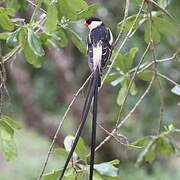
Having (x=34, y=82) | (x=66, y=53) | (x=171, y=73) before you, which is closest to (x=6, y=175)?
(x=34, y=82)

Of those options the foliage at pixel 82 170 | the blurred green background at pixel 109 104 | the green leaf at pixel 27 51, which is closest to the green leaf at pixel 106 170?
the foliage at pixel 82 170

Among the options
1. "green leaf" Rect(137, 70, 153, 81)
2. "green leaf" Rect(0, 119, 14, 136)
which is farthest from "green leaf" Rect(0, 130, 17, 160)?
"green leaf" Rect(137, 70, 153, 81)

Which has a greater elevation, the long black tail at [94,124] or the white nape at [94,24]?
the white nape at [94,24]

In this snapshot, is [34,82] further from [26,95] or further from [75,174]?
[75,174]

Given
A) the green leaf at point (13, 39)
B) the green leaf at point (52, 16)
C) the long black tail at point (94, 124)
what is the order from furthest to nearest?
the green leaf at point (13, 39), the green leaf at point (52, 16), the long black tail at point (94, 124)

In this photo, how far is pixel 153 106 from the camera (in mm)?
4617

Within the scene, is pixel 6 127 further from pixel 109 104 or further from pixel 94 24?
pixel 109 104

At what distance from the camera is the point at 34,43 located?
1.40 meters

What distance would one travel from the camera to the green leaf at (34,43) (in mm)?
1382

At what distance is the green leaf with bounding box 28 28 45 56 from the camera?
1.38 metres

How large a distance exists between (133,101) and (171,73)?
0.76 metres

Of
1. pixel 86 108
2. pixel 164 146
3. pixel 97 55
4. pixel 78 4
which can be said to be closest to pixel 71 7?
pixel 78 4

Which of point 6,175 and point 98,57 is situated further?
point 6,175

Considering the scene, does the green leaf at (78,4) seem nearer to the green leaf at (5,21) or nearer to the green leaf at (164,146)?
the green leaf at (5,21)
